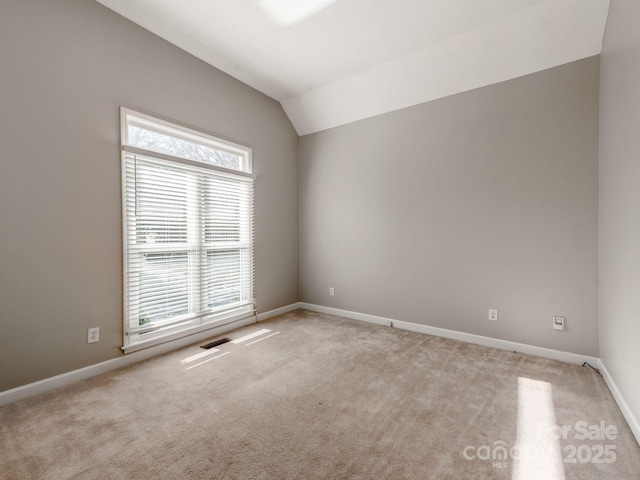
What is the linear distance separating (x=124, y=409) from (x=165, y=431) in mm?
457

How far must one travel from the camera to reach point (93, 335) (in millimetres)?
2506

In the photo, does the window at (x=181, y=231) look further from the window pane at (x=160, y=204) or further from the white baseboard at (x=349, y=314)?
the white baseboard at (x=349, y=314)

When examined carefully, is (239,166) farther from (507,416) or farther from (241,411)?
(507,416)

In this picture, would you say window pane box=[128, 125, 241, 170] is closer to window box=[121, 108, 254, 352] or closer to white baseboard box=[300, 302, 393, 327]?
window box=[121, 108, 254, 352]

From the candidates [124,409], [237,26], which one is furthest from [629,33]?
[124,409]

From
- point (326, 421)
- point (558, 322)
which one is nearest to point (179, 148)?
point (326, 421)

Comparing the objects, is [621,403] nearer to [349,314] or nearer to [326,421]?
[326,421]

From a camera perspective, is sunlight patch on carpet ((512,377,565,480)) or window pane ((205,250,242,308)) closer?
sunlight patch on carpet ((512,377,565,480))

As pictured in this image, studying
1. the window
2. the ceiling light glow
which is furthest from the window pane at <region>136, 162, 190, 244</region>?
the ceiling light glow

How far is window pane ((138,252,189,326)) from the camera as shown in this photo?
2812mm

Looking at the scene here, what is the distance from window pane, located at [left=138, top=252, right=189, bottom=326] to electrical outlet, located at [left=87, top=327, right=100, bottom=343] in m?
0.34

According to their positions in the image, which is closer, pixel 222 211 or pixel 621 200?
pixel 621 200

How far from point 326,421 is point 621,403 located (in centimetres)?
196

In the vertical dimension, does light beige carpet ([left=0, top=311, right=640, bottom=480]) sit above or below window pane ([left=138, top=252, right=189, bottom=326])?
below
